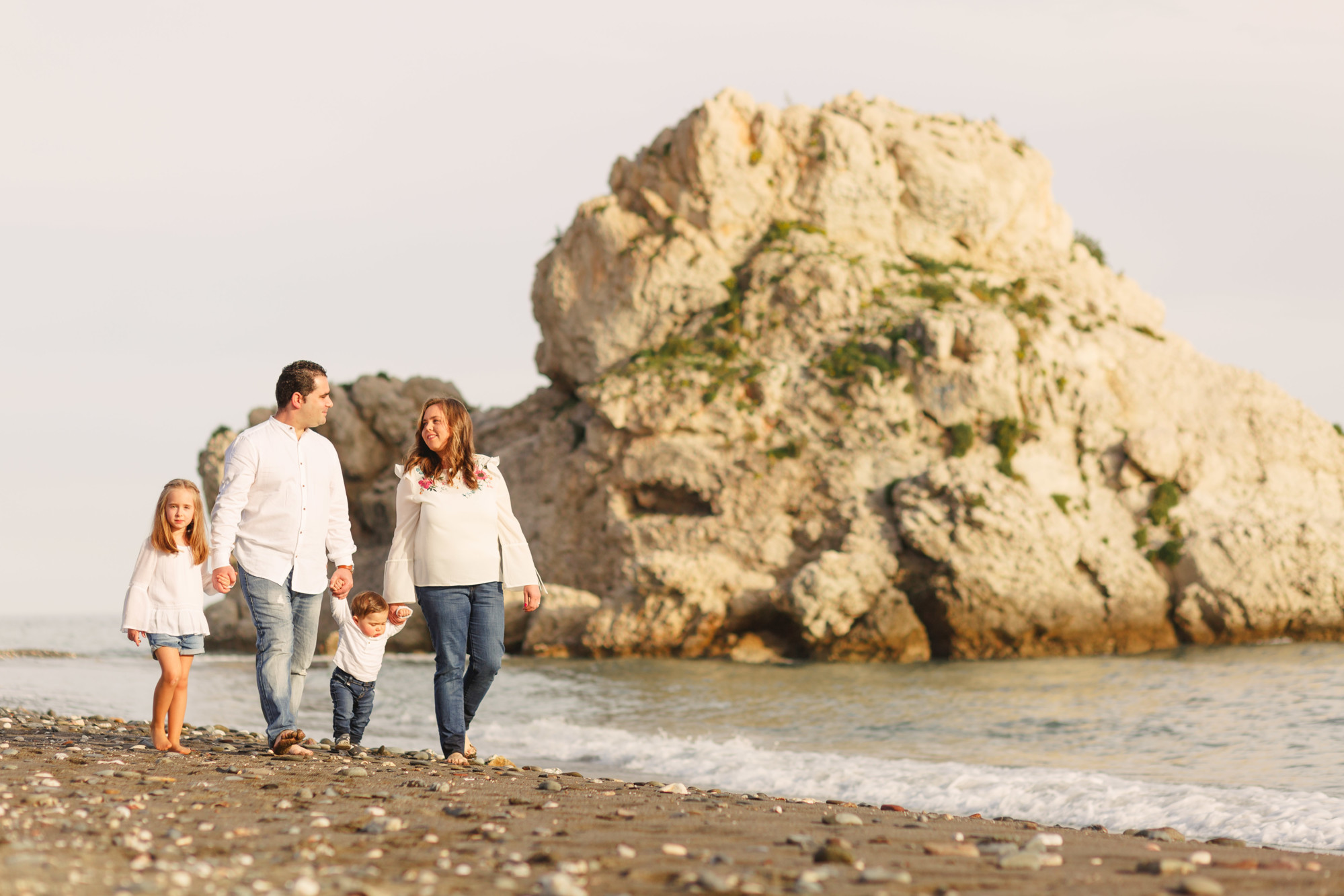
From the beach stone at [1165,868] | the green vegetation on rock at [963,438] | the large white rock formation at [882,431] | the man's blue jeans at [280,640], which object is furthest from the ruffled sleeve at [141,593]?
the green vegetation on rock at [963,438]

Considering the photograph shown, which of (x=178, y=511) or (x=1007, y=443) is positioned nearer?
(x=178, y=511)

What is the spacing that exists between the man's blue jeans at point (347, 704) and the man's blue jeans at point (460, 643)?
1277mm

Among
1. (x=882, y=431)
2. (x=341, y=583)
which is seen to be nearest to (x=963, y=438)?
(x=882, y=431)

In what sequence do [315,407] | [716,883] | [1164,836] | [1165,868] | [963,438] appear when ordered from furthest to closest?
[963,438]
[315,407]
[1164,836]
[1165,868]
[716,883]

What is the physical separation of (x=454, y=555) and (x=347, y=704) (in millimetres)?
2305

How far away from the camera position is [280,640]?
6.71m

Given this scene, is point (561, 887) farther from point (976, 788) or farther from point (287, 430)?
point (976, 788)

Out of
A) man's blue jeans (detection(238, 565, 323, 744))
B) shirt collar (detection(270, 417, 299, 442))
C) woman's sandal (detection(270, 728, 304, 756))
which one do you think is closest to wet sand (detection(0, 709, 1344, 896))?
woman's sandal (detection(270, 728, 304, 756))

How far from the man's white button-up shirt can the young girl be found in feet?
1.58

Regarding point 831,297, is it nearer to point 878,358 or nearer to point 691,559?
point 878,358

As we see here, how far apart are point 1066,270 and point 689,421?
13718 millimetres

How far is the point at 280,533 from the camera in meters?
6.71

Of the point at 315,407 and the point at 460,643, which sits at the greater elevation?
the point at 315,407

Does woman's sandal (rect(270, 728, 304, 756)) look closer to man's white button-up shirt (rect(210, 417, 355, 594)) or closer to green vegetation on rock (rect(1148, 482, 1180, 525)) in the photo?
man's white button-up shirt (rect(210, 417, 355, 594))
